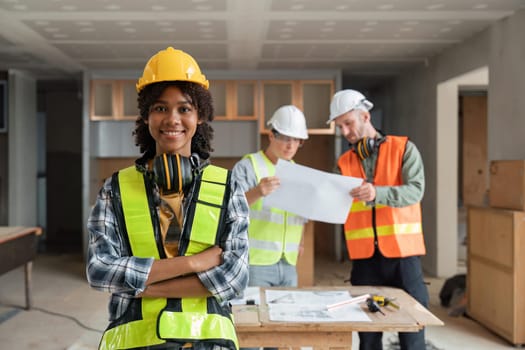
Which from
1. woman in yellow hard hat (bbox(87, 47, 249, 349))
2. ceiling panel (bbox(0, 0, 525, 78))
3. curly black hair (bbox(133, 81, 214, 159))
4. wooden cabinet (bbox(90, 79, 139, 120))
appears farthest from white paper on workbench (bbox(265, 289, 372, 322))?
wooden cabinet (bbox(90, 79, 139, 120))

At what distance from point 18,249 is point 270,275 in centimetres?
307

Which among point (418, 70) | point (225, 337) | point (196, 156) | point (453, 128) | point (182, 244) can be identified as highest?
point (418, 70)

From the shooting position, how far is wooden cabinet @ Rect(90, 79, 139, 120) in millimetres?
7344

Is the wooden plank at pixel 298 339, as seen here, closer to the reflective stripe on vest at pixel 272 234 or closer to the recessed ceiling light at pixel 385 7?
the reflective stripe on vest at pixel 272 234

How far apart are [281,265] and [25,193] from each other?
669 cm

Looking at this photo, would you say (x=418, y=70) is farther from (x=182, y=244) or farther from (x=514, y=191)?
(x=182, y=244)

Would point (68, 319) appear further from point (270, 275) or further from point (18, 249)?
point (270, 275)

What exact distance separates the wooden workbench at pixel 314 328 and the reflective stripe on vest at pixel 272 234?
618 mm

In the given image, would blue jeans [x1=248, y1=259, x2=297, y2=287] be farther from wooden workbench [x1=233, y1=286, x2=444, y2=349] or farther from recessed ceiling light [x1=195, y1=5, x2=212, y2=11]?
recessed ceiling light [x1=195, y1=5, x2=212, y2=11]

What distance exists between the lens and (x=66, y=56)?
653 centimetres

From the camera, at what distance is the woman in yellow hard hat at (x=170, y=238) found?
4.15ft

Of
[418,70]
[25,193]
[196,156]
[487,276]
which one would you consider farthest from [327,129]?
[196,156]

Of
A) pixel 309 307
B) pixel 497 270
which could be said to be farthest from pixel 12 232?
pixel 497 270

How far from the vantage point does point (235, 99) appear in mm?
7492
